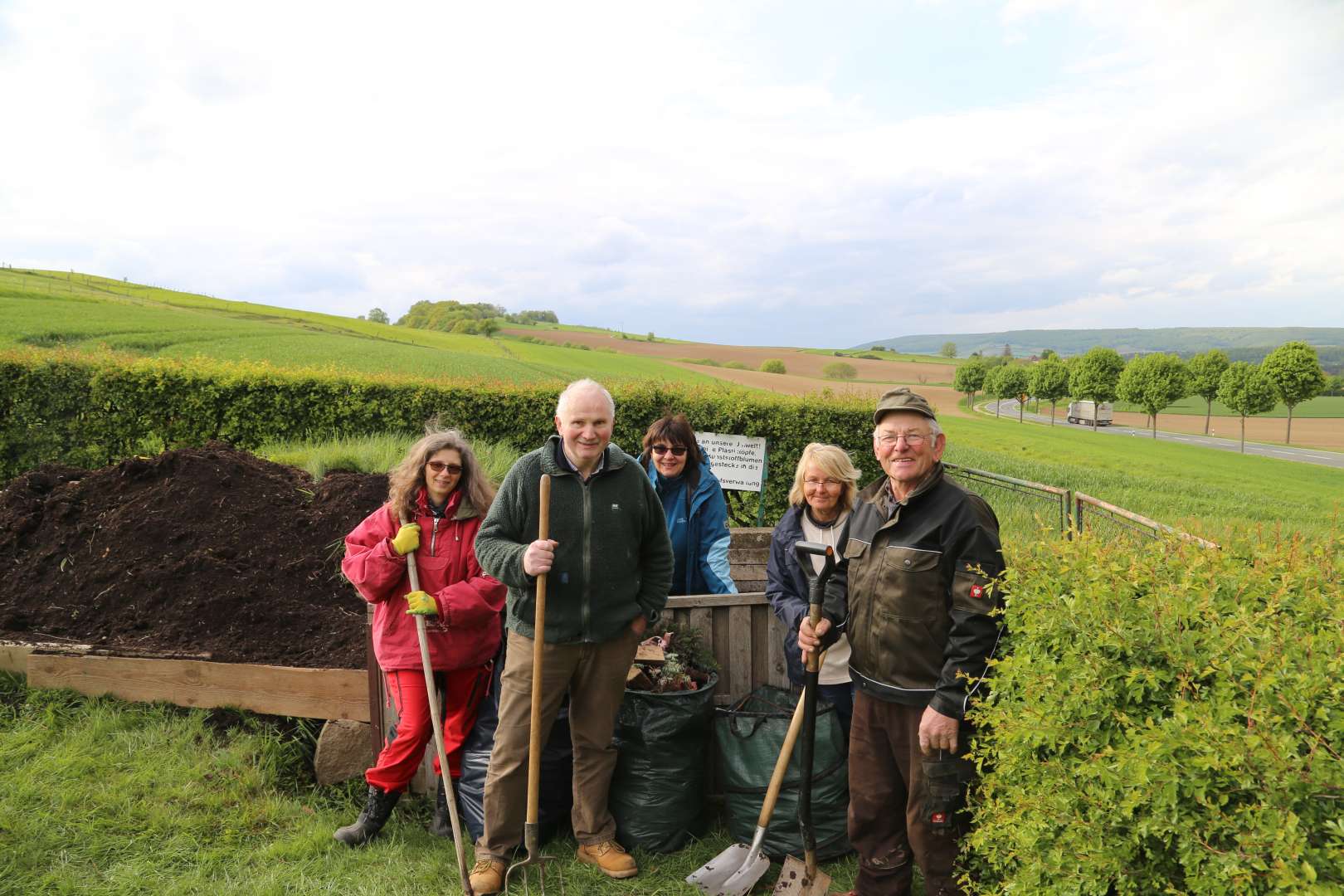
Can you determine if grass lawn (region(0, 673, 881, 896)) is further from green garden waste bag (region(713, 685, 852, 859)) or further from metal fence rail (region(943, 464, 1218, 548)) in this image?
metal fence rail (region(943, 464, 1218, 548))

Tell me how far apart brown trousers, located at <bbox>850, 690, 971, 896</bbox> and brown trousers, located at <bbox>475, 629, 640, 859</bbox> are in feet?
3.41

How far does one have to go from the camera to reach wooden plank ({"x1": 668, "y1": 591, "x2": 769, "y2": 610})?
164 inches

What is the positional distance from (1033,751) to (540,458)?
2.15 m

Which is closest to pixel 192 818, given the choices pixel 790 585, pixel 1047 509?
pixel 790 585

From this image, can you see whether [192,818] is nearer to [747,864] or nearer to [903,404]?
[747,864]

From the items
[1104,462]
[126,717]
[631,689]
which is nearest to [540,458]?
[631,689]

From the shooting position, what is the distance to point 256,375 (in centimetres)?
1020

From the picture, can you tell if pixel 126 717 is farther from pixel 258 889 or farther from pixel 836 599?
pixel 836 599

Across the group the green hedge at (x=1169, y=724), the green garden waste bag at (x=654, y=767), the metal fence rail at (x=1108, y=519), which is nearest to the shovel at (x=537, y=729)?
the green garden waste bag at (x=654, y=767)

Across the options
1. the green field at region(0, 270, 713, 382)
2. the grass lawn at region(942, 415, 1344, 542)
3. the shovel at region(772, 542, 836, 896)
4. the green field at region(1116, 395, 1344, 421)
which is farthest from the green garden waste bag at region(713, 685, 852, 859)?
the green field at region(1116, 395, 1344, 421)

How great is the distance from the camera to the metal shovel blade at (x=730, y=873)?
339 centimetres

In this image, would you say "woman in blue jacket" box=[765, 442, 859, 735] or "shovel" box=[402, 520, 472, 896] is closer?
"shovel" box=[402, 520, 472, 896]

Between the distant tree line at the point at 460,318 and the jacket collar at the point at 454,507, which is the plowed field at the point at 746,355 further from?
the jacket collar at the point at 454,507

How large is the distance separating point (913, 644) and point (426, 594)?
81.7 inches
